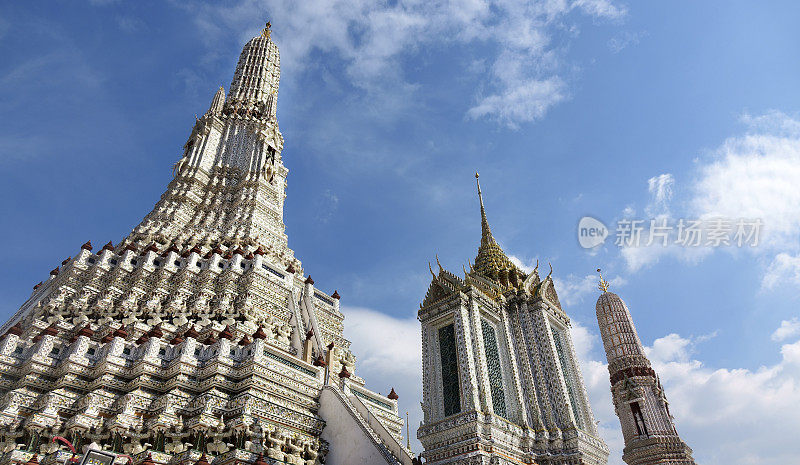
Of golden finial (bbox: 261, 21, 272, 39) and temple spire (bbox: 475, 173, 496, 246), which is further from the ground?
golden finial (bbox: 261, 21, 272, 39)

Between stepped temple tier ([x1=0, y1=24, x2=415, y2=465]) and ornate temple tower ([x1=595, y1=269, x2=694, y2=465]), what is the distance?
18.6 m

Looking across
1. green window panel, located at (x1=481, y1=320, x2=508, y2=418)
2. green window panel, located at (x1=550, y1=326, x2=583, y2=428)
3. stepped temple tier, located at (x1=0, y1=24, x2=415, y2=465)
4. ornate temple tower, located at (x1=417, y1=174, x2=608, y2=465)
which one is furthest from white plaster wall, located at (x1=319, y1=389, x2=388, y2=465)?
green window panel, located at (x1=550, y1=326, x2=583, y2=428)

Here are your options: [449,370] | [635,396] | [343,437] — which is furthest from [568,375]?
[343,437]

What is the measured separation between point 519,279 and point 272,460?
784 inches

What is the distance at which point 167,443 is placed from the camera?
13.5 metres

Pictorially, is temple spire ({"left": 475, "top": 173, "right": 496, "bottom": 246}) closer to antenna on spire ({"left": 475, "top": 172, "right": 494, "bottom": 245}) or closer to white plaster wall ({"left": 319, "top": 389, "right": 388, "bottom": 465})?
antenna on spire ({"left": 475, "top": 172, "right": 494, "bottom": 245})

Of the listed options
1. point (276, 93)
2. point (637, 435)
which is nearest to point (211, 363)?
point (637, 435)

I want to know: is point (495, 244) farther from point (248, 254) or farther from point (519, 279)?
point (248, 254)

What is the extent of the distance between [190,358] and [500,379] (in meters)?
13.6

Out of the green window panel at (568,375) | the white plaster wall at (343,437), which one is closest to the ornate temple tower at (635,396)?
the green window panel at (568,375)

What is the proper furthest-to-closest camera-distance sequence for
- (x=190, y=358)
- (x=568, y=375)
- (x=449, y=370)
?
1. (x=568, y=375)
2. (x=449, y=370)
3. (x=190, y=358)

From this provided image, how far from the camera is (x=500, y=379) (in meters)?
23.0

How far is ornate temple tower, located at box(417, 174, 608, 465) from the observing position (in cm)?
1978

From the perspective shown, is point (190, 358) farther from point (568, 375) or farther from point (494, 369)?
point (568, 375)
